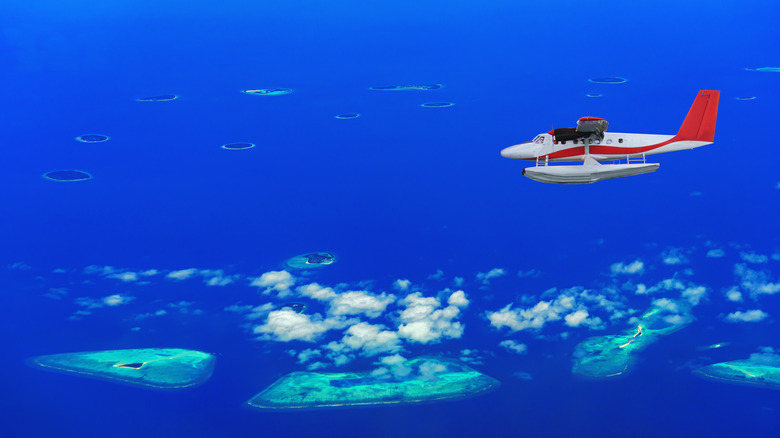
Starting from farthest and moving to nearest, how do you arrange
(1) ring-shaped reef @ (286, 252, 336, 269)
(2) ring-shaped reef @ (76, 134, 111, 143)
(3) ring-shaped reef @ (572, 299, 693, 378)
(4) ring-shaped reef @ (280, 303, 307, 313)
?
(2) ring-shaped reef @ (76, 134, 111, 143) → (1) ring-shaped reef @ (286, 252, 336, 269) → (4) ring-shaped reef @ (280, 303, 307, 313) → (3) ring-shaped reef @ (572, 299, 693, 378)

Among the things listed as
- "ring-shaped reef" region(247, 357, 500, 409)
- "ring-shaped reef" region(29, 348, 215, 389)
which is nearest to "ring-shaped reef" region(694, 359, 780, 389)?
"ring-shaped reef" region(247, 357, 500, 409)

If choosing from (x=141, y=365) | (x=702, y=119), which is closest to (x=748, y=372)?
(x=702, y=119)

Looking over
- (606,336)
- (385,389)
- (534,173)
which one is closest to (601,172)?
(534,173)

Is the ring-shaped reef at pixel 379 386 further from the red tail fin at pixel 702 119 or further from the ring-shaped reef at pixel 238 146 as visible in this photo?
the ring-shaped reef at pixel 238 146

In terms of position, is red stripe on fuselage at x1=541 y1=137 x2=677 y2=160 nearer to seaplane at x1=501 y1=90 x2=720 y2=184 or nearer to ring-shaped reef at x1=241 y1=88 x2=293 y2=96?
seaplane at x1=501 y1=90 x2=720 y2=184

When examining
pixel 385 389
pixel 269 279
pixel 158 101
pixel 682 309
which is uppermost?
pixel 158 101

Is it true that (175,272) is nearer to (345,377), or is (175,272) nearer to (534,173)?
(345,377)

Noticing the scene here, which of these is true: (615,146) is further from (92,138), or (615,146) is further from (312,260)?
(92,138)
